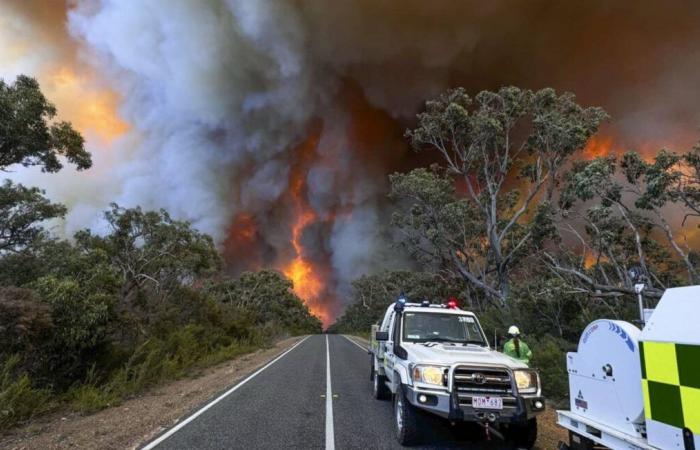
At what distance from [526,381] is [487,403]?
78 centimetres

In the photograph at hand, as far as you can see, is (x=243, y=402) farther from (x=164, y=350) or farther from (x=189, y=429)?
(x=164, y=350)

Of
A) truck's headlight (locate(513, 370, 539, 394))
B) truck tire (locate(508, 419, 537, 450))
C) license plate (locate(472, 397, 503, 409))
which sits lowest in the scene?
truck tire (locate(508, 419, 537, 450))

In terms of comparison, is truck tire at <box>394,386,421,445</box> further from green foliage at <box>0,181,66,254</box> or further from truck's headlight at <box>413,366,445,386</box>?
green foliage at <box>0,181,66,254</box>

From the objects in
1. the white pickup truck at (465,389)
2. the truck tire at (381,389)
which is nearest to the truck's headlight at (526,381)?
the white pickup truck at (465,389)

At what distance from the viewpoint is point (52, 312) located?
33.9 ft

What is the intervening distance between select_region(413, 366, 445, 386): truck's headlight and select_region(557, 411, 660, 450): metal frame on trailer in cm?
159

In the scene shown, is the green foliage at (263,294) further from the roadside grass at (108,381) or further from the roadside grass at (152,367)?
the roadside grass at (108,381)

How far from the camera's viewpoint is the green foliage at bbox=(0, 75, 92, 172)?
44.5 feet

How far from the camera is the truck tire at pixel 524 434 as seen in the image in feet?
21.0

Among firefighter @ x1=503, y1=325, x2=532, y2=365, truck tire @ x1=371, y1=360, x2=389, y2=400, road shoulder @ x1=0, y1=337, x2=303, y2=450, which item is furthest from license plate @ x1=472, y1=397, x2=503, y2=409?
road shoulder @ x1=0, y1=337, x2=303, y2=450

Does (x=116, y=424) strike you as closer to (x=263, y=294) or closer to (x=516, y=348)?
(x=516, y=348)

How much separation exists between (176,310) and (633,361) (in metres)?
20.6

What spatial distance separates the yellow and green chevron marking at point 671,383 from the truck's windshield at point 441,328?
4.57 m

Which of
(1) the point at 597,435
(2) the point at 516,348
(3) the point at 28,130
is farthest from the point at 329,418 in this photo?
(3) the point at 28,130
